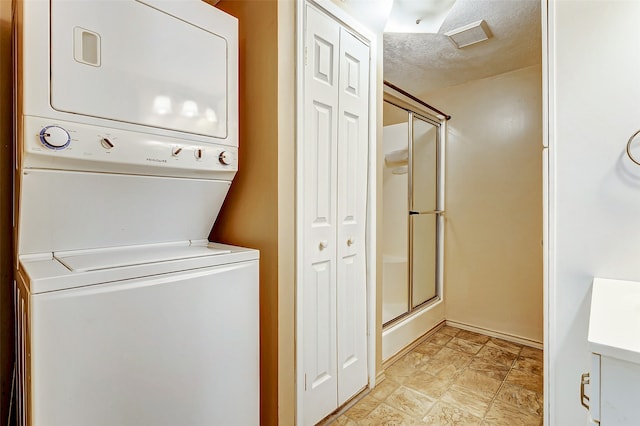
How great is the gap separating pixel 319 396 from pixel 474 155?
2.46 m

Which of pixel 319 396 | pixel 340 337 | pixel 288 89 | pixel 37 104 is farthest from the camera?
pixel 340 337

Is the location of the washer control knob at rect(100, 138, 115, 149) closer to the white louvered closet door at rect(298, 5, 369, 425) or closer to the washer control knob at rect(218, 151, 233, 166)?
the washer control knob at rect(218, 151, 233, 166)

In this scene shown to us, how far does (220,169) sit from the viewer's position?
4.44ft

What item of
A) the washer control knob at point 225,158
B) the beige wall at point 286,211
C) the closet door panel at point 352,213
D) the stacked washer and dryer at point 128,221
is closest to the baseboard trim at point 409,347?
the closet door panel at point 352,213

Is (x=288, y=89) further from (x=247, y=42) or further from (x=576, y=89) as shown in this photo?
(x=576, y=89)

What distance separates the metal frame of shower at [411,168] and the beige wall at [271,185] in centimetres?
117

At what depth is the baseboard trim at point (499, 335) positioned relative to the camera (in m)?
2.71

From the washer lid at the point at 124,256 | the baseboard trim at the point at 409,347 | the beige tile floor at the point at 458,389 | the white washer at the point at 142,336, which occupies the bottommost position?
the beige tile floor at the point at 458,389

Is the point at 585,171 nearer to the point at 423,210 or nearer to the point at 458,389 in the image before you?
the point at 458,389

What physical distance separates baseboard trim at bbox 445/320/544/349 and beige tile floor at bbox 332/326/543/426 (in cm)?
6

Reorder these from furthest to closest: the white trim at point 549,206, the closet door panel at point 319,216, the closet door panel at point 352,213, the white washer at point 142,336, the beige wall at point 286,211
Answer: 1. the closet door panel at point 352,213
2. the closet door panel at point 319,216
3. the beige wall at point 286,211
4. the white trim at point 549,206
5. the white washer at point 142,336

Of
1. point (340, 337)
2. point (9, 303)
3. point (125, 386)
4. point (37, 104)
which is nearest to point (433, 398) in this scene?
point (340, 337)

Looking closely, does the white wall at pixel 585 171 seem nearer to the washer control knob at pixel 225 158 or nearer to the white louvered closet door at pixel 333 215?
the white louvered closet door at pixel 333 215

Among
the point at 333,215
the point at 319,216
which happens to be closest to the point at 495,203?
the point at 333,215
